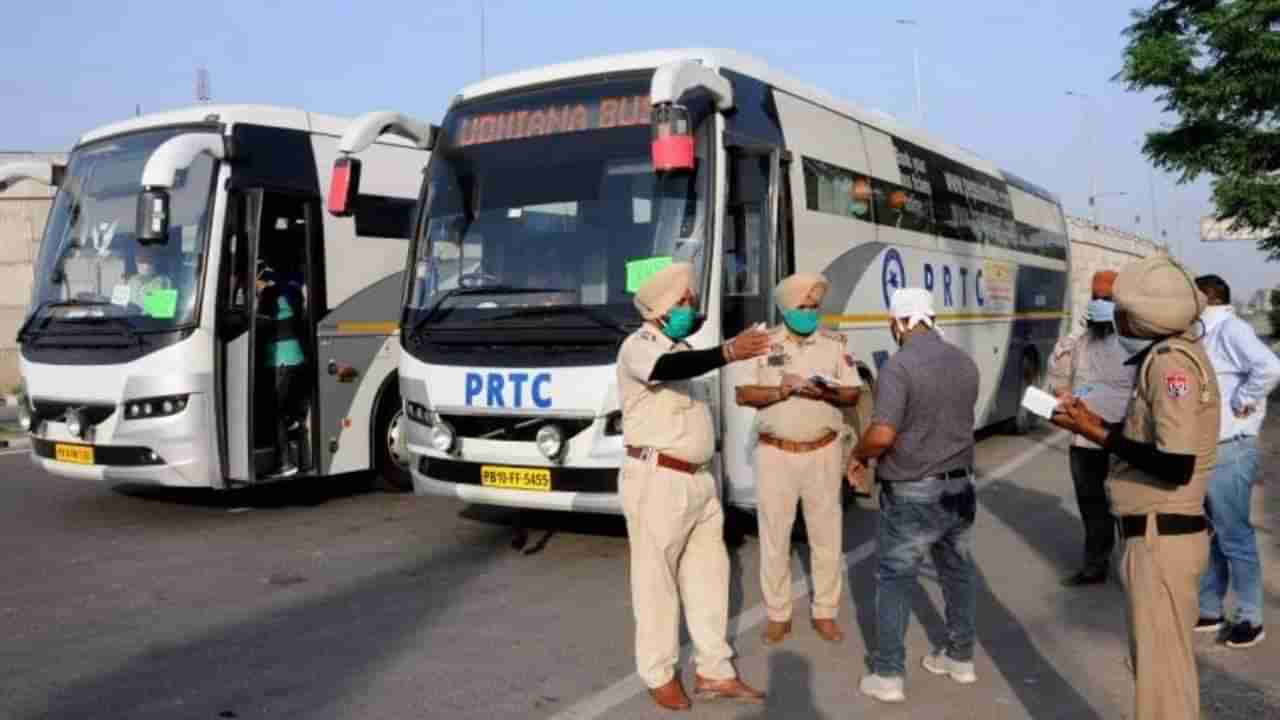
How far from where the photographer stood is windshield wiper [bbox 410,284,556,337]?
788cm

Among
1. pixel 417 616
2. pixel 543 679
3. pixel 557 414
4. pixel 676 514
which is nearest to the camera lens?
pixel 676 514

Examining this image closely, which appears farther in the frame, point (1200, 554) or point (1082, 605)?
point (1082, 605)

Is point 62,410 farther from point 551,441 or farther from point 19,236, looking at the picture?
point 19,236

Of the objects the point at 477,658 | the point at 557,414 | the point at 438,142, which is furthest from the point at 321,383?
the point at 477,658

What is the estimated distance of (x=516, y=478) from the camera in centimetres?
783

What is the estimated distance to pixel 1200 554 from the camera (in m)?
3.95

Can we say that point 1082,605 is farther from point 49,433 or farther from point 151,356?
point 49,433

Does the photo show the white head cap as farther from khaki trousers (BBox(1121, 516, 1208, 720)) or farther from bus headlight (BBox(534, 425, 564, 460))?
bus headlight (BBox(534, 425, 564, 460))

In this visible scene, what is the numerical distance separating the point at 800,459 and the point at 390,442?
18.5ft

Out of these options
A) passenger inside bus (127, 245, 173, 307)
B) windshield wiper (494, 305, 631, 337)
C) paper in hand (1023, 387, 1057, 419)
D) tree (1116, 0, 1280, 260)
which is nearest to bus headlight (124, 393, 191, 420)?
passenger inside bus (127, 245, 173, 307)

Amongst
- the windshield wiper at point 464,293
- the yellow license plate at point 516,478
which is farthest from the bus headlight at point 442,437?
the windshield wiper at point 464,293

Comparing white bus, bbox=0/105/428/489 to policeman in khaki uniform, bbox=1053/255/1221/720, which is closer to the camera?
policeman in khaki uniform, bbox=1053/255/1221/720

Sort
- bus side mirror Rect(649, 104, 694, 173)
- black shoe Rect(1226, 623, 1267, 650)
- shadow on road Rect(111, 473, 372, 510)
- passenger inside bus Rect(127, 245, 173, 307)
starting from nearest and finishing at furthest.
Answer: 1. black shoe Rect(1226, 623, 1267, 650)
2. bus side mirror Rect(649, 104, 694, 173)
3. passenger inside bus Rect(127, 245, 173, 307)
4. shadow on road Rect(111, 473, 372, 510)

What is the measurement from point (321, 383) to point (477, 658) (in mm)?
4711
